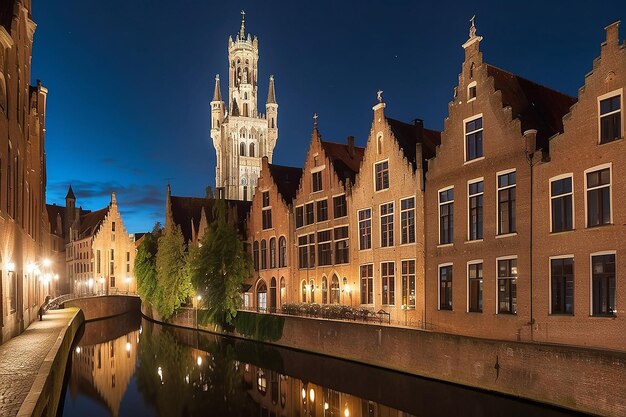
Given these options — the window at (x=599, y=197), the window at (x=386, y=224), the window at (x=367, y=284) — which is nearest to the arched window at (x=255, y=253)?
the window at (x=367, y=284)

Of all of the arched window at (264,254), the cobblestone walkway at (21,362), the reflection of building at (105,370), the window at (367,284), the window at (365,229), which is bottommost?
the reflection of building at (105,370)

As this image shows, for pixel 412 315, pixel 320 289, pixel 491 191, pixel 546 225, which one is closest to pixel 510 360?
pixel 546 225

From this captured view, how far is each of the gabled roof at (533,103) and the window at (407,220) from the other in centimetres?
753

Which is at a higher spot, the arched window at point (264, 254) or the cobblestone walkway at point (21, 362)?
the arched window at point (264, 254)

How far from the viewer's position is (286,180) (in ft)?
159

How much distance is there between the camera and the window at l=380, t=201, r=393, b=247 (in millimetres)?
33281

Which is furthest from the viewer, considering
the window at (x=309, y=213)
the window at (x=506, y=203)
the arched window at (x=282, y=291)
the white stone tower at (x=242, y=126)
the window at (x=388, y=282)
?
the white stone tower at (x=242, y=126)

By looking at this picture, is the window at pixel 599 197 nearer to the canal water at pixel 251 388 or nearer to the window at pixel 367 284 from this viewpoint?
the canal water at pixel 251 388

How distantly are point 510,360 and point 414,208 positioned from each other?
460 inches

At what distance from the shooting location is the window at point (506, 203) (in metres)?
24.4

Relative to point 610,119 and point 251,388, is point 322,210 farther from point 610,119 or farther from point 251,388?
point 610,119

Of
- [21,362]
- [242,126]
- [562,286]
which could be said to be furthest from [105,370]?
[242,126]

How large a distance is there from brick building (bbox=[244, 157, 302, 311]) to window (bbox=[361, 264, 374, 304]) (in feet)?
28.3

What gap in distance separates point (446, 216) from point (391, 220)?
17.0 ft
